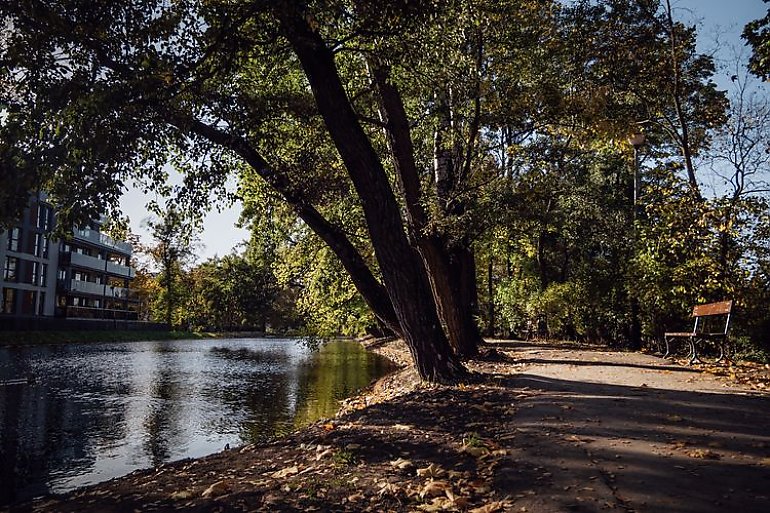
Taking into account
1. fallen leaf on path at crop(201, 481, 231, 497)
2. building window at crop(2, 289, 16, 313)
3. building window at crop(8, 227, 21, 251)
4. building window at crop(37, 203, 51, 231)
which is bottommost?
fallen leaf on path at crop(201, 481, 231, 497)

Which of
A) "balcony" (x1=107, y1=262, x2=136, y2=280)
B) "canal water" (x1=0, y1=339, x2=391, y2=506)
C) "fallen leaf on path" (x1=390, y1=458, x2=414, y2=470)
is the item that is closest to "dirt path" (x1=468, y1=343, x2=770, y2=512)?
"fallen leaf on path" (x1=390, y1=458, x2=414, y2=470)

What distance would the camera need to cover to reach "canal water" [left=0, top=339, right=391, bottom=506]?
788cm

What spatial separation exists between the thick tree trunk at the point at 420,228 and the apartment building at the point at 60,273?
31024mm

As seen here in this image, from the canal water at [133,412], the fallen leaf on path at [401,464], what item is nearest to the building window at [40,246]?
the canal water at [133,412]

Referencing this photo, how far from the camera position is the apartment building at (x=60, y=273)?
47344 mm

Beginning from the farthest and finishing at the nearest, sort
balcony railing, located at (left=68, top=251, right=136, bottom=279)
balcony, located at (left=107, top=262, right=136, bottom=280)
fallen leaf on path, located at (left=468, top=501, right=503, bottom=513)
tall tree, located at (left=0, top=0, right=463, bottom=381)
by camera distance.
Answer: balcony, located at (left=107, top=262, right=136, bottom=280) < balcony railing, located at (left=68, top=251, right=136, bottom=279) < tall tree, located at (left=0, top=0, right=463, bottom=381) < fallen leaf on path, located at (left=468, top=501, right=503, bottom=513)

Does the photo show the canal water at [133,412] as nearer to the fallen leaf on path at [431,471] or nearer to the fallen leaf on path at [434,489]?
the fallen leaf on path at [431,471]

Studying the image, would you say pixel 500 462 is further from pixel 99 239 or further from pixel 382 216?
pixel 99 239

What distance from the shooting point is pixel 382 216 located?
8.43 metres

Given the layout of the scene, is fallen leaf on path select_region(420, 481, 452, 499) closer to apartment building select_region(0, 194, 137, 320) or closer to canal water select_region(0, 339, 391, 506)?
canal water select_region(0, 339, 391, 506)

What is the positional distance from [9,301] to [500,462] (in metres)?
53.7

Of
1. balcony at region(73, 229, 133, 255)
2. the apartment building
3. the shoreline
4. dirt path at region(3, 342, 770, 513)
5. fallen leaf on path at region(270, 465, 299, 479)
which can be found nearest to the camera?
dirt path at region(3, 342, 770, 513)

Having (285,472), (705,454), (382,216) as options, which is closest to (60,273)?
(382,216)

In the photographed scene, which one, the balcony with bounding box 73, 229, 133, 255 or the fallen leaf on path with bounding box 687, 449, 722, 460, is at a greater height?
the balcony with bounding box 73, 229, 133, 255
